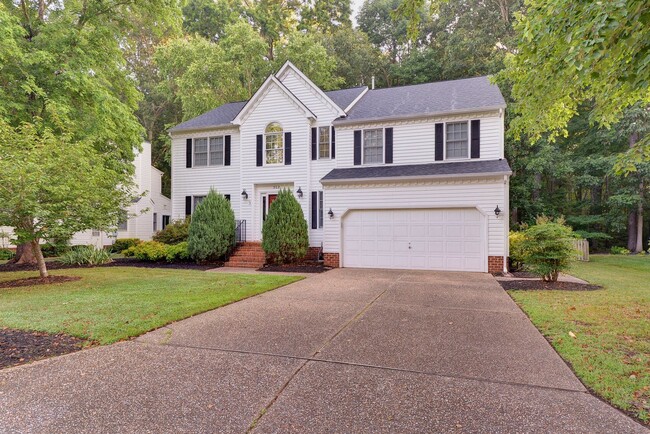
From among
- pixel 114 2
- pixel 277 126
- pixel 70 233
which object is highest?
pixel 114 2

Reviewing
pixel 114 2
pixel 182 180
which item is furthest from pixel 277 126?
pixel 114 2

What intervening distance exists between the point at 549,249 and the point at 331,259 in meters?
6.69

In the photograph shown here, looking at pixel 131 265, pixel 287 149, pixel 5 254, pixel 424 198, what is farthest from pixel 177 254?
pixel 424 198

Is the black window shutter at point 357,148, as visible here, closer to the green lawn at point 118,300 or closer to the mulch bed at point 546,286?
the green lawn at point 118,300

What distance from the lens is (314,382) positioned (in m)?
3.29

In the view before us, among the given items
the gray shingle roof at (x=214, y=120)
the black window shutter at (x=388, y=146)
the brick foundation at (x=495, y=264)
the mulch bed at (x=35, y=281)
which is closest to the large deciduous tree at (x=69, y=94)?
the mulch bed at (x=35, y=281)

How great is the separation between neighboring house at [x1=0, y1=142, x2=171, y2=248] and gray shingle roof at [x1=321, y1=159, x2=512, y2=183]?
512 inches

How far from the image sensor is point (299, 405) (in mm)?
2877

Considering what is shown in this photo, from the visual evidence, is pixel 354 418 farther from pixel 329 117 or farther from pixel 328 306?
pixel 329 117

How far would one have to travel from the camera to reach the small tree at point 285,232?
40.6 feet

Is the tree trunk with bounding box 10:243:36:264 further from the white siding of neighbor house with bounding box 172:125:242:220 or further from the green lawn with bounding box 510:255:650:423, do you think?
the green lawn with bounding box 510:255:650:423

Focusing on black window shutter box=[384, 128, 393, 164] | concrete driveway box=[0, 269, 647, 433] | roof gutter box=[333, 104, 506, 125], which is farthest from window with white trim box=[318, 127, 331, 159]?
concrete driveway box=[0, 269, 647, 433]

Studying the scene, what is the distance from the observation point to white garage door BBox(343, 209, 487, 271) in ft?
37.7

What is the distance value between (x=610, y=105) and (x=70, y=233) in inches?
480
